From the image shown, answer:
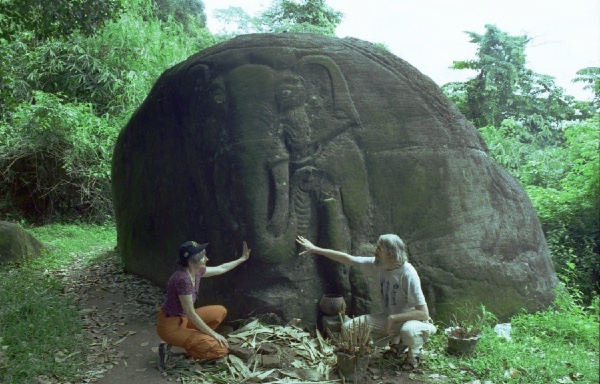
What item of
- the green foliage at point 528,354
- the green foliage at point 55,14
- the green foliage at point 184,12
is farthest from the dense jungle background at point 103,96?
the green foliage at point 528,354

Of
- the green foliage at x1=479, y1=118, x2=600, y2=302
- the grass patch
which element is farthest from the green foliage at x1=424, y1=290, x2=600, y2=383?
the grass patch

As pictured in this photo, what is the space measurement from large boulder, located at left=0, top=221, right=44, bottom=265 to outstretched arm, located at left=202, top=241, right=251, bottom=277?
4.86 meters

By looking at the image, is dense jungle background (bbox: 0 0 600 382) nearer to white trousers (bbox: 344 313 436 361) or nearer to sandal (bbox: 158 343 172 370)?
white trousers (bbox: 344 313 436 361)

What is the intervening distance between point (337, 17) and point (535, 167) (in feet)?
17.6

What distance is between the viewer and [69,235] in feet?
37.6

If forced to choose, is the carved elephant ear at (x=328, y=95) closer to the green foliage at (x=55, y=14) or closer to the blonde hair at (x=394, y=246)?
the blonde hair at (x=394, y=246)

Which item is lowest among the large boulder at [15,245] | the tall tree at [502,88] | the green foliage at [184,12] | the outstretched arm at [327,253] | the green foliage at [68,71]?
the large boulder at [15,245]

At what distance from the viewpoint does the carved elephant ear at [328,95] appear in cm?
537

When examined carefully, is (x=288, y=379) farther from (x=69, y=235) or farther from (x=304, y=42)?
(x=69, y=235)

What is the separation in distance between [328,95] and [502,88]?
6.19 m

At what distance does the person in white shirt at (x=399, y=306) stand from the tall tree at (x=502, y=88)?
4505 mm

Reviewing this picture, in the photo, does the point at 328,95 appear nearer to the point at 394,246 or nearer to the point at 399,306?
the point at 394,246

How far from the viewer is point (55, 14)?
23.9 feet

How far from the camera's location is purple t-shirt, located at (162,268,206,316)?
4223mm
